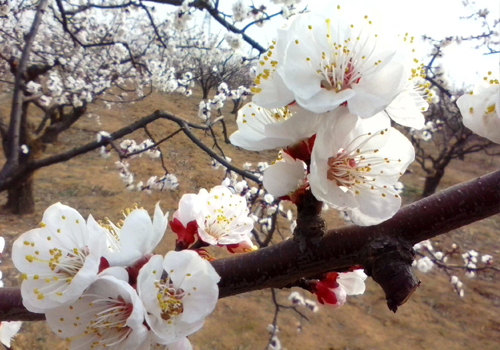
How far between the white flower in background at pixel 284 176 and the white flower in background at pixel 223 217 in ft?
0.85

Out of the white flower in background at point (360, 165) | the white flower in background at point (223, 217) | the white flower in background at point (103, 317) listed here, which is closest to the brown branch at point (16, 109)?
the white flower in background at point (223, 217)

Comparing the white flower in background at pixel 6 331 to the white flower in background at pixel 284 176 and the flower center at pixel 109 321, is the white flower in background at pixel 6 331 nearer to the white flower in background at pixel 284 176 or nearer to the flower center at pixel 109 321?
the flower center at pixel 109 321

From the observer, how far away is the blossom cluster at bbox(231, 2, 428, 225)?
564 millimetres

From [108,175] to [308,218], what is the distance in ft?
23.9

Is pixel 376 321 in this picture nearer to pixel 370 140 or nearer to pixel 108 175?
pixel 370 140

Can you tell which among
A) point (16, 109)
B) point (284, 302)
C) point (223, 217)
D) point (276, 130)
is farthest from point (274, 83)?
point (284, 302)

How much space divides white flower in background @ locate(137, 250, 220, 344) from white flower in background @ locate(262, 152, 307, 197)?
0.60 ft

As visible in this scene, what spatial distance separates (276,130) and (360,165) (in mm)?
202

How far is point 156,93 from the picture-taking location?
12625mm

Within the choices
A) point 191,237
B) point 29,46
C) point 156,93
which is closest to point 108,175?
point 29,46

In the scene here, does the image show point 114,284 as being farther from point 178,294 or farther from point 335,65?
point 335,65

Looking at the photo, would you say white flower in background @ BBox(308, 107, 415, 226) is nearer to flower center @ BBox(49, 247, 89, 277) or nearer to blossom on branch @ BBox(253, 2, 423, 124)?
blossom on branch @ BBox(253, 2, 423, 124)

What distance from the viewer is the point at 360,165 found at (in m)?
0.71

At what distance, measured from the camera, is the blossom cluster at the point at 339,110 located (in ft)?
1.85
